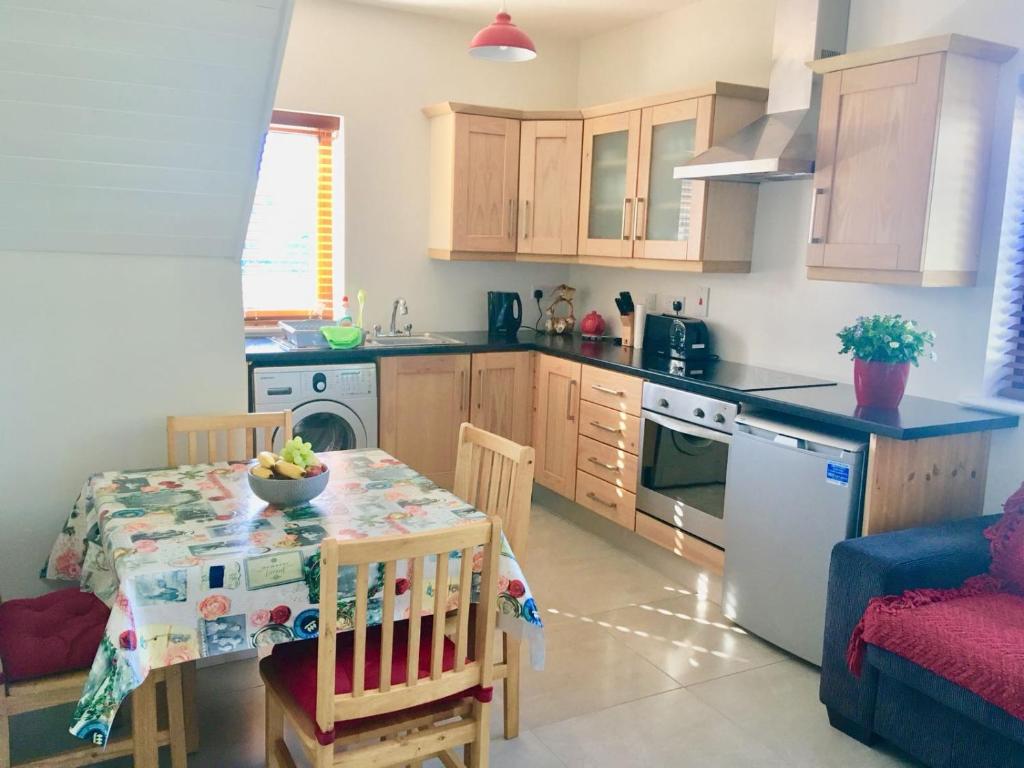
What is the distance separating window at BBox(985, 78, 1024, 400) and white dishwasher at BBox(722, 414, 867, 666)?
678 millimetres

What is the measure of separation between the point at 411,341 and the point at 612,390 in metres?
1.21

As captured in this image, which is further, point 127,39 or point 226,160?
point 226,160

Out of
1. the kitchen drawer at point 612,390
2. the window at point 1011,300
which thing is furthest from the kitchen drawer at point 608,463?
the window at point 1011,300

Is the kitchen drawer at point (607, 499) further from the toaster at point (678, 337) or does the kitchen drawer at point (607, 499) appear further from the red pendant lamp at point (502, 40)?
the red pendant lamp at point (502, 40)

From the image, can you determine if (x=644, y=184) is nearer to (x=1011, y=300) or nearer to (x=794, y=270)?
(x=794, y=270)

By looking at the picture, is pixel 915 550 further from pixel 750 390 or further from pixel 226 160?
pixel 226 160

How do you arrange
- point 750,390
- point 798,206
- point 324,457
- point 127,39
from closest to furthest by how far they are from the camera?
1. point 127,39
2. point 324,457
3. point 750,390
4. point 798,206

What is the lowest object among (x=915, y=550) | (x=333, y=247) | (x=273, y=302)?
(x=915, y=550)

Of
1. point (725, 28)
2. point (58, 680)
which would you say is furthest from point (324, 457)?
point (725, 28)

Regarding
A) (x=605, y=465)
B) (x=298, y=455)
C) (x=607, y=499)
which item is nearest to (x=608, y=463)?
(x=605, y=465)

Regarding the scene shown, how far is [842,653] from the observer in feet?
8.38

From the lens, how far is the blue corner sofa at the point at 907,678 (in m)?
2.17

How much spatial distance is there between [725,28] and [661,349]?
62.6 inches

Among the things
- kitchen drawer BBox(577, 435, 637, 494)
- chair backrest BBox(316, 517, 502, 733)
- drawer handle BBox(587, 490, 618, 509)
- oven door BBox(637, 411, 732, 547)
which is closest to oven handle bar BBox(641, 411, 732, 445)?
oven door BBox(637, 411, 732, 547)
